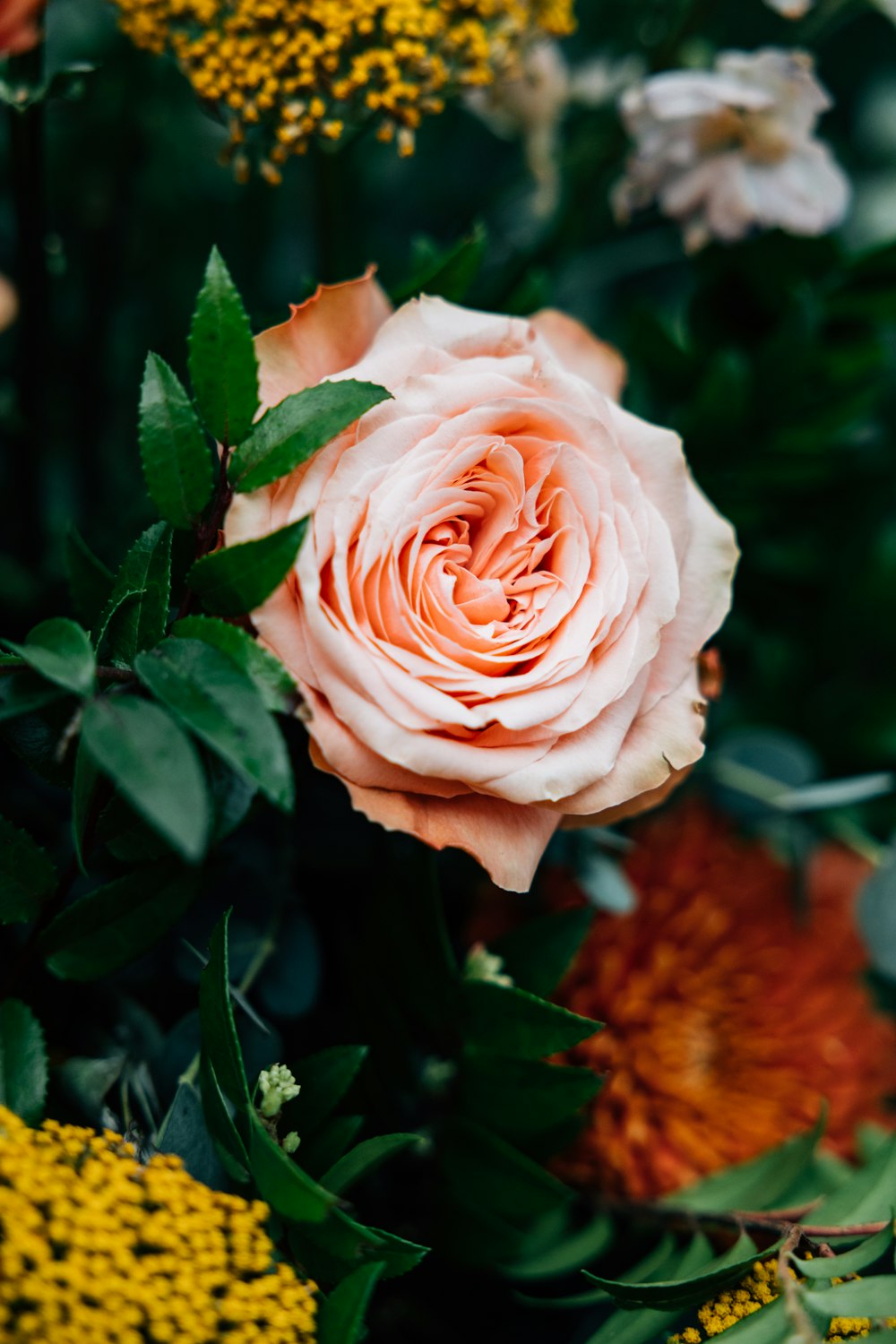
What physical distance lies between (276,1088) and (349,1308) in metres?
0.07

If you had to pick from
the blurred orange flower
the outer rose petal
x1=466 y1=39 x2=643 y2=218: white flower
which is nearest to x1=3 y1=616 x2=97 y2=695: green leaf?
the outer rose petal

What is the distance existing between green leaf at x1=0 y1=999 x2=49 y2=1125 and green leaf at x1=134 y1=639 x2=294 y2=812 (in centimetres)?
14

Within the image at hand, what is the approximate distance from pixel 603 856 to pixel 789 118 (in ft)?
1.42

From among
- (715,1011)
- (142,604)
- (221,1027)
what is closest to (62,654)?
(142,604)

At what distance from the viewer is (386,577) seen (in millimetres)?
382

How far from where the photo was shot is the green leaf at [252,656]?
0.34 m

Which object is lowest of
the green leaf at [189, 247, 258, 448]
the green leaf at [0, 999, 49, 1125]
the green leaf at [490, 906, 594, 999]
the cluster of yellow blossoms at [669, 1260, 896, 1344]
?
the cluster of yellow blossoms at [669, 1260, 896, 1344]

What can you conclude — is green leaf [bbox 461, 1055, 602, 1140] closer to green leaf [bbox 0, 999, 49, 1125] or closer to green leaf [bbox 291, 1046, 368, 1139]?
green leaf [bbox 291, 1046, 368, 1139]

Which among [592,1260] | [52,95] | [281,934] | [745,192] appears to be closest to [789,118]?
[745,192]

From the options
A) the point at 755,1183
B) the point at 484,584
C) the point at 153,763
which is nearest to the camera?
the point at 153,763

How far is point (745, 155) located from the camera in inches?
23.1

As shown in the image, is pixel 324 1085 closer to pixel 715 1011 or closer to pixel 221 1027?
pixel 221 1027

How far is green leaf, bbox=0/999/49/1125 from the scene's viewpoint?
371 mm

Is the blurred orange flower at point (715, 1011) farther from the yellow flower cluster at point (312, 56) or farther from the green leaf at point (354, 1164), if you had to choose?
the yellow flower cluster at point (312, 56)
